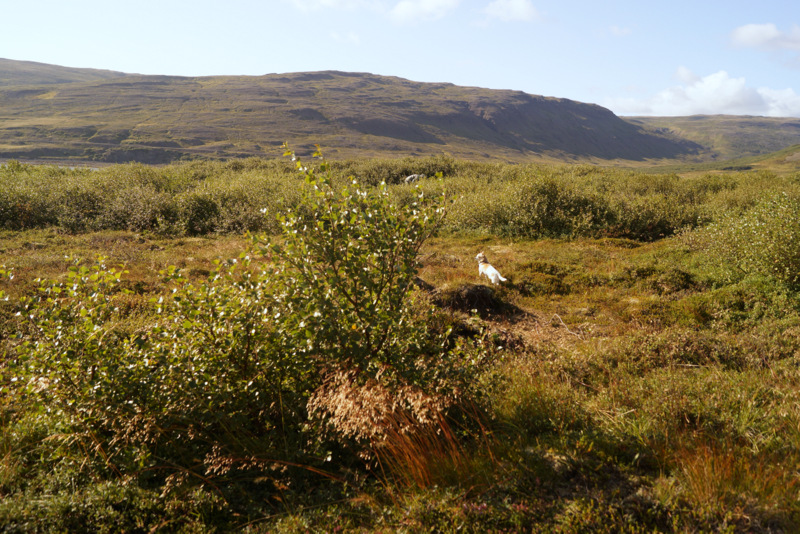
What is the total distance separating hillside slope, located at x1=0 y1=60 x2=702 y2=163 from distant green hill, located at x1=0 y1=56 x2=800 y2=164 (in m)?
0.36

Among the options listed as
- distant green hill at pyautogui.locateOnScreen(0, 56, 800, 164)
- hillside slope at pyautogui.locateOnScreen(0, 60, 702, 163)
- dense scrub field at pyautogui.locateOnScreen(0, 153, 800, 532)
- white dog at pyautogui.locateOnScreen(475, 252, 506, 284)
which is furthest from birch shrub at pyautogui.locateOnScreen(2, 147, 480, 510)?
hillside slope at pyautogui.locateOnScreen(0, 60, 702, 163)

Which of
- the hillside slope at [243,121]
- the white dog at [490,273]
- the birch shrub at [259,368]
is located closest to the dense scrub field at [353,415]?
the birch shrub at [259,368]

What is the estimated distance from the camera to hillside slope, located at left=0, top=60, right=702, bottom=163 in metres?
86.6

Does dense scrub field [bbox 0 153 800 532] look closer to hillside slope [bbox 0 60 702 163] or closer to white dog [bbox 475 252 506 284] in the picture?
white dog [bbox 475 252 506 284]

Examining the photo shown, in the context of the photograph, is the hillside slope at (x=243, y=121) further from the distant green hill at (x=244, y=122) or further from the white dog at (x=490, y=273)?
the white dog at (x=490, y=273)

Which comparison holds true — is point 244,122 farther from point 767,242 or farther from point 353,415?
point 353,415

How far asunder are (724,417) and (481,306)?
5896 mm

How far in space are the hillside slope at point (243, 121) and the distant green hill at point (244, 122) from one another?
36 centimetres

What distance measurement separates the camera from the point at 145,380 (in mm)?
3988

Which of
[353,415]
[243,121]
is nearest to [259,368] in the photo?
[353,415]

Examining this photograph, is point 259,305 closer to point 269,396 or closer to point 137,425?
point 269,396

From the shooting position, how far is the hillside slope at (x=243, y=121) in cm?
8656

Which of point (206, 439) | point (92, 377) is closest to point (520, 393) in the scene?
point (206, 439)

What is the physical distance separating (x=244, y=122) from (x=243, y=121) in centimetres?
113
